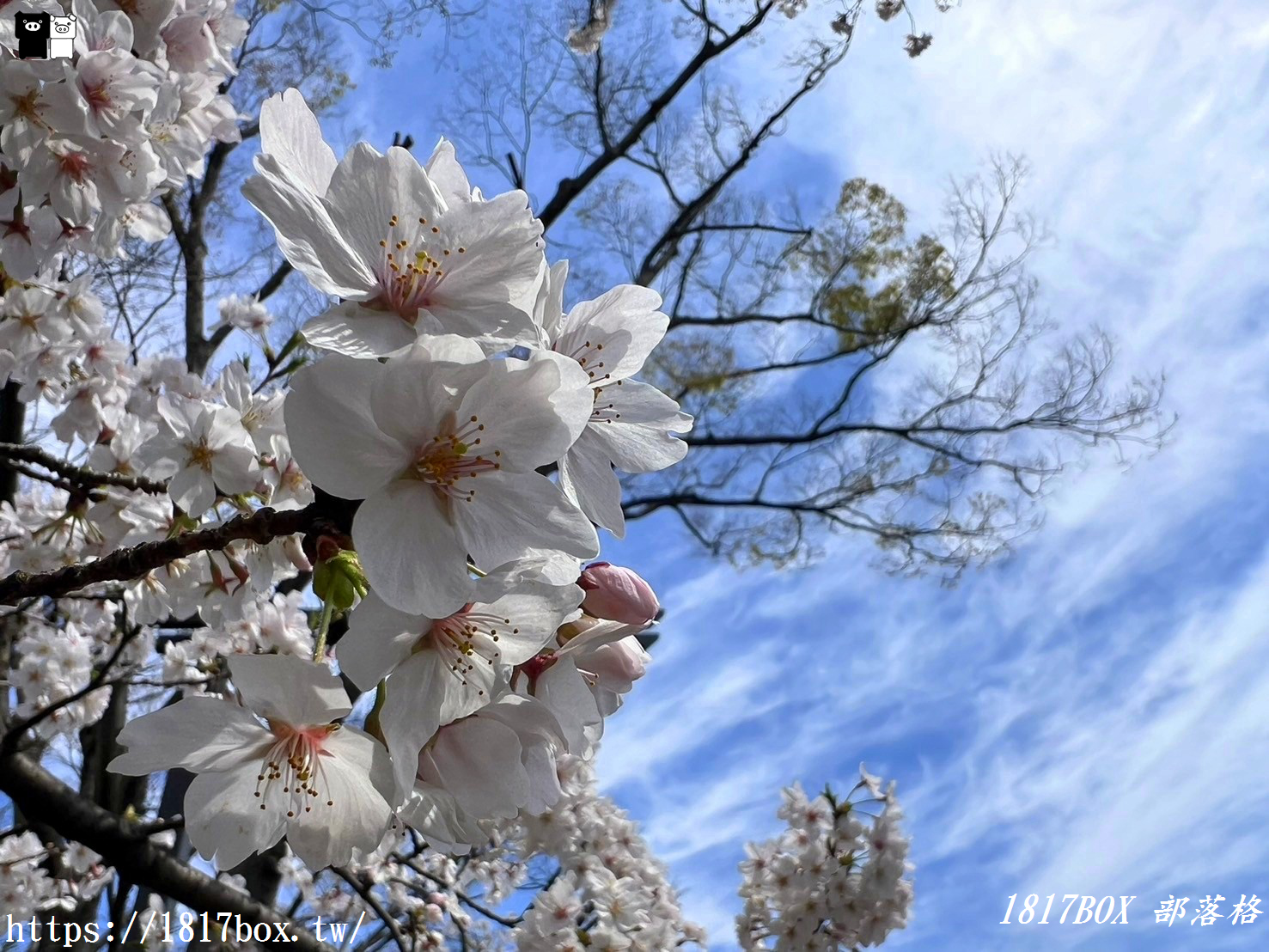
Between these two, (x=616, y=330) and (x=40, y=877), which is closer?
(x=616, y=330)

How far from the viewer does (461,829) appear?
2.24ft

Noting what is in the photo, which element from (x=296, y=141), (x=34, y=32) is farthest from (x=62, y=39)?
(x=296, y=141)

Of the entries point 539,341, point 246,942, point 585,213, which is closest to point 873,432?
point 585,213

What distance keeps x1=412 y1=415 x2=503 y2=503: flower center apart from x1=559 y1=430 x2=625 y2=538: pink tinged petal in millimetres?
85

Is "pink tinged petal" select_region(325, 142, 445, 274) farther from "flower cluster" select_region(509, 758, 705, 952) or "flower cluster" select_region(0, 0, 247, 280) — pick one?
"flower cluster" select_region(509, 758, 705, 952)

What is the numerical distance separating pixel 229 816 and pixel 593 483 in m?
0.39

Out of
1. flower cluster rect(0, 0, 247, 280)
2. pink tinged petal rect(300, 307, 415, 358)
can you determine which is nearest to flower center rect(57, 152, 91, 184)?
flower cluster rect(0, 0, 247, 280)

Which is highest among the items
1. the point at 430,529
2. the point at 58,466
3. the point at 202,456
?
the point at 58,466

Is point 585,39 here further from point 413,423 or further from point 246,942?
point 413,423

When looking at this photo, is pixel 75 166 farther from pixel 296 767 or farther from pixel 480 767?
pixel 480 767

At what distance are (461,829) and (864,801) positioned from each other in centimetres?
234

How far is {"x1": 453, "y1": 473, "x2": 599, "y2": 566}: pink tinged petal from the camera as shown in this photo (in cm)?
61

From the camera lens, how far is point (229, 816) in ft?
2.31

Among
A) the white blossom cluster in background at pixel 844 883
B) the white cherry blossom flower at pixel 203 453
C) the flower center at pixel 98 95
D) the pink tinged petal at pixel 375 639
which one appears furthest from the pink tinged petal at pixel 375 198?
the white blossom cluster in background at pixel 844 883
